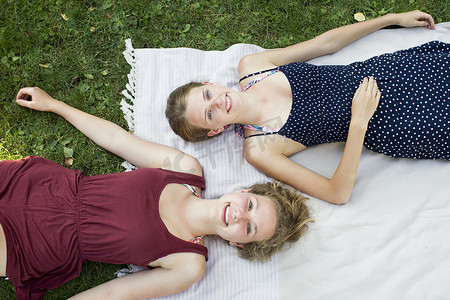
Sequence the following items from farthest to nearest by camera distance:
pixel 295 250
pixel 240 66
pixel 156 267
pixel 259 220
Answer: pixel 240 66, pixel 295 250, pixel 156 267, pixel 259 220

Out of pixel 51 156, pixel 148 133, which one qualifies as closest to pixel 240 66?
pixel 148 133

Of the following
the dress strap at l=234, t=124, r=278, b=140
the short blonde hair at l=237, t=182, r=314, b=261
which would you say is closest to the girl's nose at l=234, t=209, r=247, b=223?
the short blonde hair at l=237, t=182, r=314, b=261

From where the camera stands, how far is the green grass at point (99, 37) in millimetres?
3996

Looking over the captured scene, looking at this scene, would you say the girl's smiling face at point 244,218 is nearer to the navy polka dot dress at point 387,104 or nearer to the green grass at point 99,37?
the navy polka dot dress at point 387,104

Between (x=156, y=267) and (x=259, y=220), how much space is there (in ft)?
3.55

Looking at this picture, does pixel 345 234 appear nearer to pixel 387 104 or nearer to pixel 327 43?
pixel 387 104

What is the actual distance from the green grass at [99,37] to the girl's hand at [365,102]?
1.19m

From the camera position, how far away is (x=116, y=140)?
371 cm

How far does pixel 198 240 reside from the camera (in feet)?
11.3

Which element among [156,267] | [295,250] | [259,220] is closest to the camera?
[259,220]

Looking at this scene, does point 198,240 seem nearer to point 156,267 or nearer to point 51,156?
point 156,267

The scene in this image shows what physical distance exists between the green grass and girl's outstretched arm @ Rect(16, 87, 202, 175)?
16 centimetres

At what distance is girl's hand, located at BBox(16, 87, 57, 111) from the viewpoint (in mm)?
3912

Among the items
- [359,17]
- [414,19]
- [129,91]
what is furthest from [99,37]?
[414,19]
